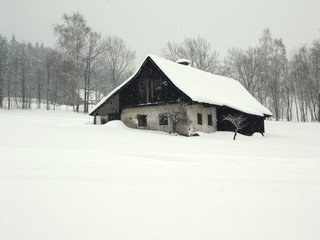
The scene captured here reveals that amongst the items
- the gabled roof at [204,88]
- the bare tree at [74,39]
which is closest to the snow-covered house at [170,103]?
the gabled roof at [204,88]

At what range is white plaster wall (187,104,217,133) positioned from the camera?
807 inches

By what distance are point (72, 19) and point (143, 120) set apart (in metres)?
20.1

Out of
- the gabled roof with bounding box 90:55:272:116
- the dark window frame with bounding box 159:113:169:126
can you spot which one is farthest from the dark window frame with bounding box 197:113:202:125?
the dark window frame with bounding box 159:113:169:126

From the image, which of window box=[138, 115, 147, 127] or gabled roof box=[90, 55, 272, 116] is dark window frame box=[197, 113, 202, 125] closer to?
gabled roof box=[90, 55, 272, 116]

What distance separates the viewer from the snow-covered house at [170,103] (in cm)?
2019

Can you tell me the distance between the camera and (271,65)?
130ft

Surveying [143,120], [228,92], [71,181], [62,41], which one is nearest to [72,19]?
[62,41]

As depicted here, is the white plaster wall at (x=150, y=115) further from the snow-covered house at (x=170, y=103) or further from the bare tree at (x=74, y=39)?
the bare tree at (x=74, y=39)

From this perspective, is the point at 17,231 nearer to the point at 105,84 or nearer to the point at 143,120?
the point at 143,120

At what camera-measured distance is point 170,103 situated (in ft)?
68.7

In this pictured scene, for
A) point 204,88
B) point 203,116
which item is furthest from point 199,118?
point 204,88

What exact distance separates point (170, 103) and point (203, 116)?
11.0ft

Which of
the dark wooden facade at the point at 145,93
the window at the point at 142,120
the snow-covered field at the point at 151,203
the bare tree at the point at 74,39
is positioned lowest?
the snow-covered field at the point at 151,203

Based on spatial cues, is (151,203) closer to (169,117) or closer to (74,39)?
(169,117)
